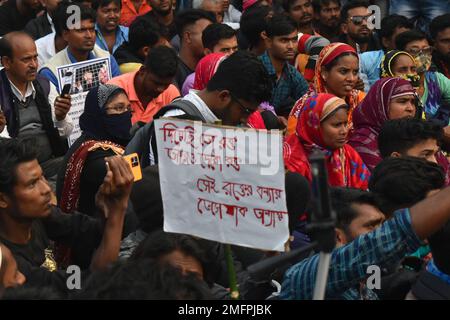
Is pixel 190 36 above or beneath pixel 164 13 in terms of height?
above

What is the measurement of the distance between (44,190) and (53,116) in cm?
282

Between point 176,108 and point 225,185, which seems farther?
point 176,108

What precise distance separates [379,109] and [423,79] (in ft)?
6.06

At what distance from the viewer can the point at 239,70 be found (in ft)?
19.0

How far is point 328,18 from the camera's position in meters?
11.2

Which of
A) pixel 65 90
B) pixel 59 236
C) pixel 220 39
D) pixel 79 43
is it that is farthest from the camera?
pixel 220 39

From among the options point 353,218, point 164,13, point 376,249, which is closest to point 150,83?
point 164,13

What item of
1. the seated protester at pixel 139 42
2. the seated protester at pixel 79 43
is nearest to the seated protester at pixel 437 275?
the seated protester at pixel 79 43

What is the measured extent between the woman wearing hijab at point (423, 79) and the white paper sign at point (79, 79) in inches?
Result: 87.7

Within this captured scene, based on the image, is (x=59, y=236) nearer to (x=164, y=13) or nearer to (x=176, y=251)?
(x=176, y=251)


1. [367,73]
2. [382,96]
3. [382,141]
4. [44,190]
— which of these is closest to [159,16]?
[367,73]

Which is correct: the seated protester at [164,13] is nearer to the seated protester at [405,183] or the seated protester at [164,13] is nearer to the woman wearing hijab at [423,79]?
the woman wearing hijab at [423,79]

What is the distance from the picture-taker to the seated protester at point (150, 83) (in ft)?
25.3

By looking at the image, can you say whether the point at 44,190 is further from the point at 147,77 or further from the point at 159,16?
the point at 159,16
